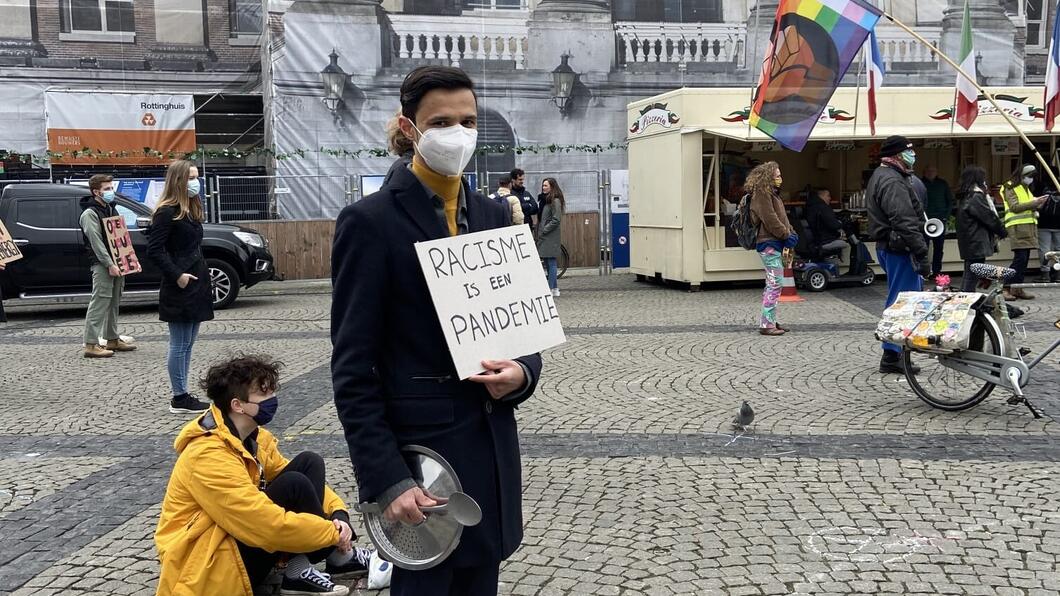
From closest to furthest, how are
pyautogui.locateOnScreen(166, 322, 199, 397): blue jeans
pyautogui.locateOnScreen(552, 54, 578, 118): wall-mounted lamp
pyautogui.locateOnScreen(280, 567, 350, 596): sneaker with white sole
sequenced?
pyautogui.locateOnScreen(280, 567, 350, 596): sneaker with white sole
pyautogui.locateOnScreen(166, 322, 199, 397): blue jeans
pyautogui.locateOnScreen(552, 54, 578, 118): wall-mounted lamp

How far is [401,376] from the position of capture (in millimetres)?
2320

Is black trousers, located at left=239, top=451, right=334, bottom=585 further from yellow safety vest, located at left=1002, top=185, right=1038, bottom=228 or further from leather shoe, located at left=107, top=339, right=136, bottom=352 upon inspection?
yellow safety vest, located at left=1002, top=185, right=1038, bottom=228

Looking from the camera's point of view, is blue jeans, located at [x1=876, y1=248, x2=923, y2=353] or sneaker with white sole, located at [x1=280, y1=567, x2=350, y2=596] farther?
blue jeans, located at [x1=876, y1=248, x2=923, y2=353]

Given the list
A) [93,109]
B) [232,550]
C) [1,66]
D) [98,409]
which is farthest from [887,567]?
[1,66]

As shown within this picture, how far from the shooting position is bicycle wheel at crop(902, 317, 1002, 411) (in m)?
6.39

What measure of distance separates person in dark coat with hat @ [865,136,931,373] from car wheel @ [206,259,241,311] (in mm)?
8968

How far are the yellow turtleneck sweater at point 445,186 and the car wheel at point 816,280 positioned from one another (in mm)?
12297

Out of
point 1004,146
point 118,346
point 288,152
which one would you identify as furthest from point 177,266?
point 1004,146

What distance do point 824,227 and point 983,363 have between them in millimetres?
8497

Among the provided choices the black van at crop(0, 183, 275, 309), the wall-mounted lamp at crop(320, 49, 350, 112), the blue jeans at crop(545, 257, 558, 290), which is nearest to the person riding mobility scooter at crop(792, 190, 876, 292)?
the blue jeans at crop(545, 257, 558, 290)

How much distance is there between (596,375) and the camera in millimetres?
8109

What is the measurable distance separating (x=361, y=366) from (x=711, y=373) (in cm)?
606

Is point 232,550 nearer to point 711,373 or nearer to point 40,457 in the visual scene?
point 40,457

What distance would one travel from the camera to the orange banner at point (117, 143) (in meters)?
20.1
